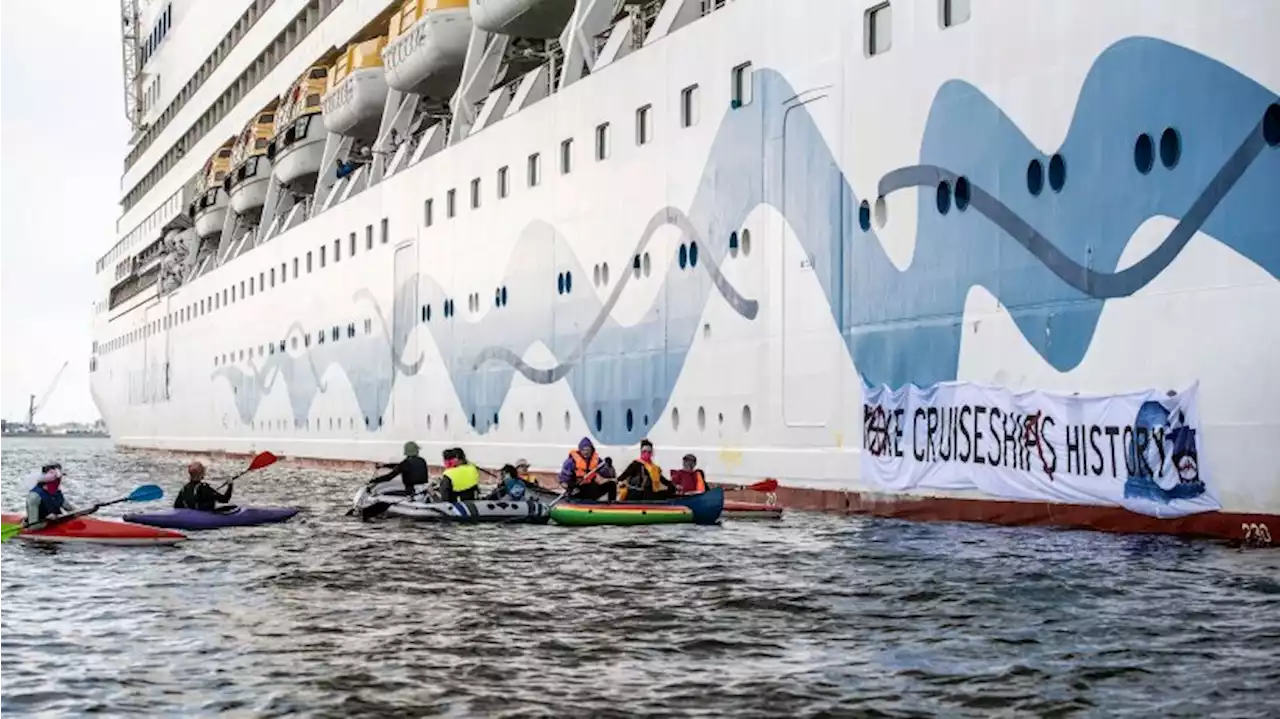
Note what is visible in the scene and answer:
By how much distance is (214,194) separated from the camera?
2512 inches

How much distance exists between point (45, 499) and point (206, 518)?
245 centimetres

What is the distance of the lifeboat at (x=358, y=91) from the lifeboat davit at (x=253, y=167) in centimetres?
1075

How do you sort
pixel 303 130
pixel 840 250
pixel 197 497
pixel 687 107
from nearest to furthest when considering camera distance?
1. pixel 840 250
2. pixel 197 497
3. pixel 687 107
4. pixel 303 130

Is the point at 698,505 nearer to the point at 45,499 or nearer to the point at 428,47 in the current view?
the point at 45,499

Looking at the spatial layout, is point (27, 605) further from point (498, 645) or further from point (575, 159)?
point (575, 159)

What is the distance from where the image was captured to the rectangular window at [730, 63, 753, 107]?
78.5 ft

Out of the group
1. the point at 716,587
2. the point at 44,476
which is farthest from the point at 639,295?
the point at 716,587

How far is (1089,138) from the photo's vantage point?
1711 cm

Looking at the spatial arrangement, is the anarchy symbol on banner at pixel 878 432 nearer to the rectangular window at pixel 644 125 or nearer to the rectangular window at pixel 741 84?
the rectangular window at pixel 741 84

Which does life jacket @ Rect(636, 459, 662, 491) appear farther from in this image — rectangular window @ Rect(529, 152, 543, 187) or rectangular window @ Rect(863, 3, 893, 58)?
rectangular window @ Rect(529, 152, 543, 187)

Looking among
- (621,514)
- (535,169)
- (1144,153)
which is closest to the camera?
(1144,153)

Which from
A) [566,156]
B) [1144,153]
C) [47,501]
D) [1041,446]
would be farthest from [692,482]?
[566,156]

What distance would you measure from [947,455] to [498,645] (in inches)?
372

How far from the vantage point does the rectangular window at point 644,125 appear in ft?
88.3
